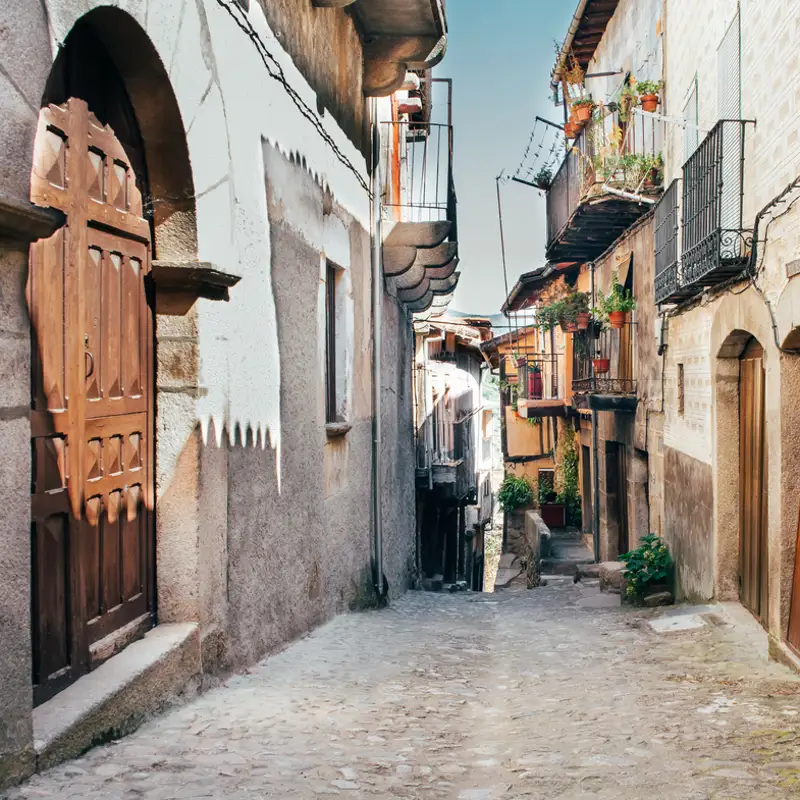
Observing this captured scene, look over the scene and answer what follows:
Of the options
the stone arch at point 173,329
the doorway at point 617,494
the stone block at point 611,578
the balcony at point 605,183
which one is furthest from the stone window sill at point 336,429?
the doorway at point 617,494

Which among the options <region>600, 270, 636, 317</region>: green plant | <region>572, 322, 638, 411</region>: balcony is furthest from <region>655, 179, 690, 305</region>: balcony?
<region>572, 322, 638, 411</region>: balcony

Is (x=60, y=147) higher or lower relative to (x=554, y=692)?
higher

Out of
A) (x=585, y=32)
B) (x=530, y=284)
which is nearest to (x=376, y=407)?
(x=585, y=32)

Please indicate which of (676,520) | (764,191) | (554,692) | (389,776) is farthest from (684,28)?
(389,776)

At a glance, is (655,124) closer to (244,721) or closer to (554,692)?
(554,692)

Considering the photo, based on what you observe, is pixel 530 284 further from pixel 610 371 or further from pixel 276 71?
pixel 276 71

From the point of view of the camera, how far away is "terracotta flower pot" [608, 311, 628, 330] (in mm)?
11953

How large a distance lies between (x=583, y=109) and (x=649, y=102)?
6.41 feet

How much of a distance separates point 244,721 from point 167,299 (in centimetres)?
193

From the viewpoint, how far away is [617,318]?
12.0m

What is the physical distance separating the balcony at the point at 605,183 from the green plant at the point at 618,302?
0.95 meters

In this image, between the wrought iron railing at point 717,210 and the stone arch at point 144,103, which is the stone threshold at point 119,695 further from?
the wrought iron railing at point 717,210

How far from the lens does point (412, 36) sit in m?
8.68

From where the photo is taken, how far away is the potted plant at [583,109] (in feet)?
40.0
